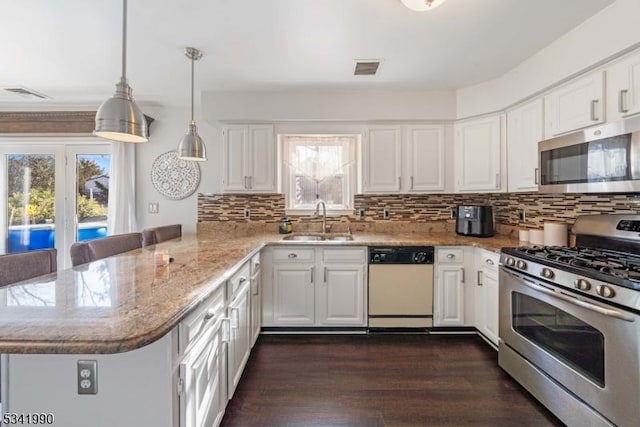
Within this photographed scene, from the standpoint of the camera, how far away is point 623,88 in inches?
71.0

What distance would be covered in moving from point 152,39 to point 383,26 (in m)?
1.56

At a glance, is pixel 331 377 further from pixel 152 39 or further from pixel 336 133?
pixel 152 39

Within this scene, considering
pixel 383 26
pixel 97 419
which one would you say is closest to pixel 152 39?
pixel 383 26

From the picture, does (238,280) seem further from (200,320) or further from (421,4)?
(421,4)

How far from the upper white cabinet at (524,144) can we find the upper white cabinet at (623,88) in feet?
1.84

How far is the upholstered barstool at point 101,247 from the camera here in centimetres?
204

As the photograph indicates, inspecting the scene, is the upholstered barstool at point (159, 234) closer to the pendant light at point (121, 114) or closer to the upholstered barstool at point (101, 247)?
the upholstered barstool at point (101, 247)

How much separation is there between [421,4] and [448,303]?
2295 millimetres

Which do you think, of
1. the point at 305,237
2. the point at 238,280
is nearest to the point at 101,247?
the point at 238,280

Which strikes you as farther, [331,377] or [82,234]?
[82,234]

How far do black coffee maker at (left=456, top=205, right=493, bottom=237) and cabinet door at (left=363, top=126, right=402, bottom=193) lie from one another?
0.69 m

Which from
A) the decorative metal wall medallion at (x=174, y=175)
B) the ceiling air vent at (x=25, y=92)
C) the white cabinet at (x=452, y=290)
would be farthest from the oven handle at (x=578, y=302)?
the ceiling air vent at (x=25, y=92)

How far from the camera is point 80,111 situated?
140 inches

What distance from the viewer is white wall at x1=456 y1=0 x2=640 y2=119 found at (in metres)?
1.75
